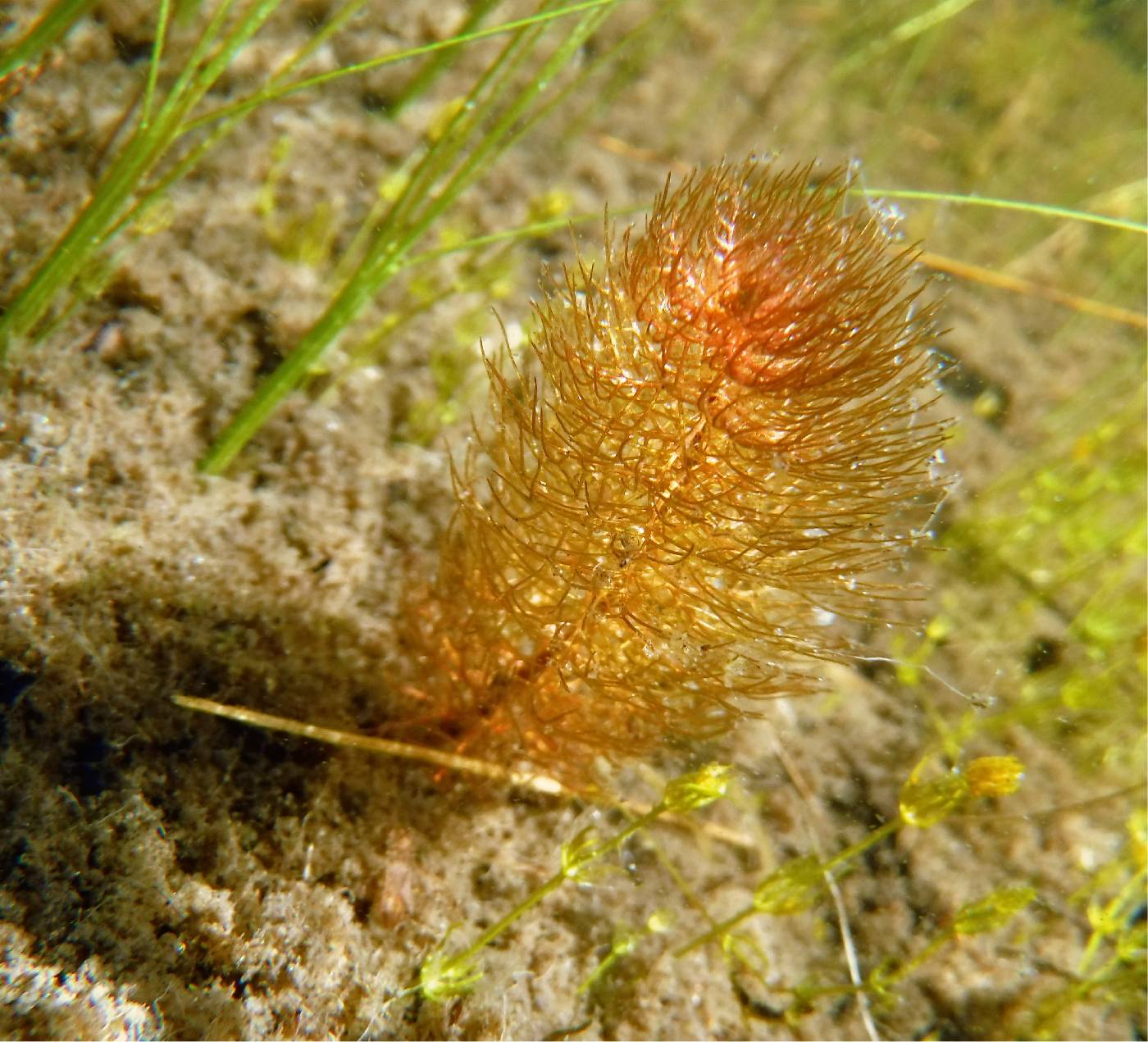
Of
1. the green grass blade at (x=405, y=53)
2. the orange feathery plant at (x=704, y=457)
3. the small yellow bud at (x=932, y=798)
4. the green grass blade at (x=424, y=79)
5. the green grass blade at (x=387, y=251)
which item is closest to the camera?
the orange feathery plant at (x=704, y=457)

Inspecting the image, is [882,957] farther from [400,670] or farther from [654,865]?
[400,670]

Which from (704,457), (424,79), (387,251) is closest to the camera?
(704,457)

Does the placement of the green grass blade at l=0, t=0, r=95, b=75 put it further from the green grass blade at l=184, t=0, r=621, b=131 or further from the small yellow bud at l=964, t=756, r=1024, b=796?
the small yellow bud at l=964, t=756, r=1024, b=796

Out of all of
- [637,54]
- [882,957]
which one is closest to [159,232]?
[637,54]

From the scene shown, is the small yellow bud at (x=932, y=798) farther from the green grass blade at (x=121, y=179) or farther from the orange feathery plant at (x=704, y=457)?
the green grass blade at (x=121, y=179)

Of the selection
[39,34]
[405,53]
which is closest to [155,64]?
[39,34]

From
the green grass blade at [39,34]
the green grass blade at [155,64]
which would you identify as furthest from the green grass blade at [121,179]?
the green grass blade at [39,34]

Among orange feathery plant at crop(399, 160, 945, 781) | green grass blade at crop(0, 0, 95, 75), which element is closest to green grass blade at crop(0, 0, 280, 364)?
green grass blade at crop(0, 0, 95, 75)

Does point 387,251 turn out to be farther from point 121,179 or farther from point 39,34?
point 39,34
